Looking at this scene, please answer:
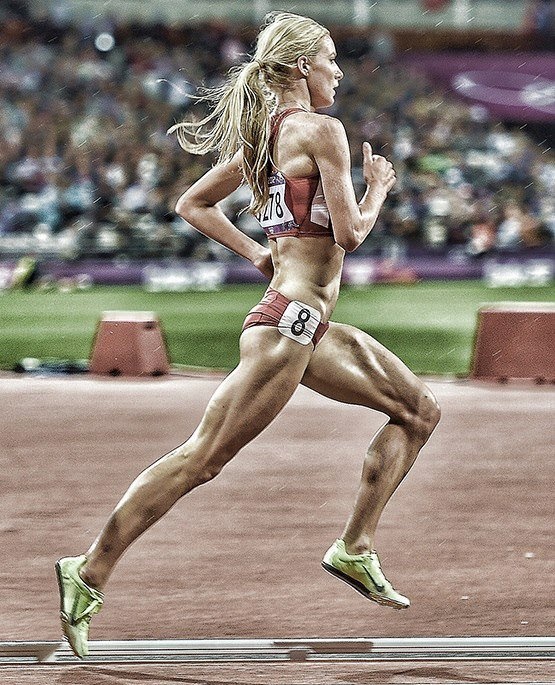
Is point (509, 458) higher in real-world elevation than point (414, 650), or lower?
lower

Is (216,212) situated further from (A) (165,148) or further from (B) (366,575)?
(A) (165,148)

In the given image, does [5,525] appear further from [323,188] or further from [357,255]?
[357,255]

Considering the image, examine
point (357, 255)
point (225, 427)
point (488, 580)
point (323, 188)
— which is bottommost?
point (357, 255)

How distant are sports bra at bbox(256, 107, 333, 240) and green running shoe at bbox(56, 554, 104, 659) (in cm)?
140

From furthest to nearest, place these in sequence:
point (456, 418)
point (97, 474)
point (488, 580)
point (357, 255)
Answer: point (357, 255), point (456, 418), point (97, 474), point (488, 580)

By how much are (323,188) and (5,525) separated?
3.17m

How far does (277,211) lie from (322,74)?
1.77 ft

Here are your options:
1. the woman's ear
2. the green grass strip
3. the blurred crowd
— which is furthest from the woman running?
the blurred crowd

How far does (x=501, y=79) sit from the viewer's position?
112 feet

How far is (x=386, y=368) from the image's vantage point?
190 inches

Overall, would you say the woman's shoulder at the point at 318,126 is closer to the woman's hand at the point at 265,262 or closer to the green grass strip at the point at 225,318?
the woman's hand at the point at 265,262

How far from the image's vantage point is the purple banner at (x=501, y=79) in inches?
1340

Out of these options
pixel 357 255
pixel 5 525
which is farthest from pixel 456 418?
pixel 357 255

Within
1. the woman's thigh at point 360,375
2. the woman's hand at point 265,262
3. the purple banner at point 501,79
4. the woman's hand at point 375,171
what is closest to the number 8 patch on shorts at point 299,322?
the woman's thigh at point 360,375
